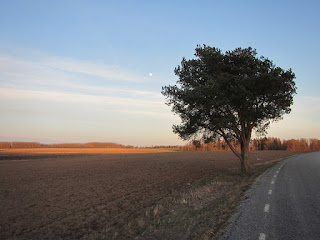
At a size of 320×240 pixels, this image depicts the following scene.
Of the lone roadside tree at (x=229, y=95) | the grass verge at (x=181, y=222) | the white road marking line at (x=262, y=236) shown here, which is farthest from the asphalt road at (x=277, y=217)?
the lone roadside tree at (x=229, y=95)

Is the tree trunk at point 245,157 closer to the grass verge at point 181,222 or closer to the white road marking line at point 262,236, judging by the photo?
the grass verge at point 181,222

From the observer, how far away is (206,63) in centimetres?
2155

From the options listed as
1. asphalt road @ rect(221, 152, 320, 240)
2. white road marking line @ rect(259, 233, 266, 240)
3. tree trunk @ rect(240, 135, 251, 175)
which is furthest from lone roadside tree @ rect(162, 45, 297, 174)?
white road marking line @ rect(259, 233, 266, 240)

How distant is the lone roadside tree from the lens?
18.4 m

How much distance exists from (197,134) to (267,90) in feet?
25.7

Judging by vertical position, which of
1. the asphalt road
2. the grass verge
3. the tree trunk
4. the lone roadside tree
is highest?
the lone roadside tree

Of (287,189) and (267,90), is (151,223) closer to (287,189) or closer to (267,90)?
(287,189)

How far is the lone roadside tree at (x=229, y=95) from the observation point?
1841 cm

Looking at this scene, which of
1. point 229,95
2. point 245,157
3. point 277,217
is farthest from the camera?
point 245,157

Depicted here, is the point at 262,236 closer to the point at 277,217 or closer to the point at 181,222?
the point at 277,217

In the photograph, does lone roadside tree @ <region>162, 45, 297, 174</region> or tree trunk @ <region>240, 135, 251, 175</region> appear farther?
tree trunk @ <region>240, 135, 251, 175</region>

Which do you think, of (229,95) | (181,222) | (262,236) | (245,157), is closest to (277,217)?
(262,236)

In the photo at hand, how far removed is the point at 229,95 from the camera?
62.5 feet

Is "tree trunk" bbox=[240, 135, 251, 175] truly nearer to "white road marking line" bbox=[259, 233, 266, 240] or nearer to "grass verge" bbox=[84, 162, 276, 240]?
"grass verge" bbox=[84, 162, 276, 240]
